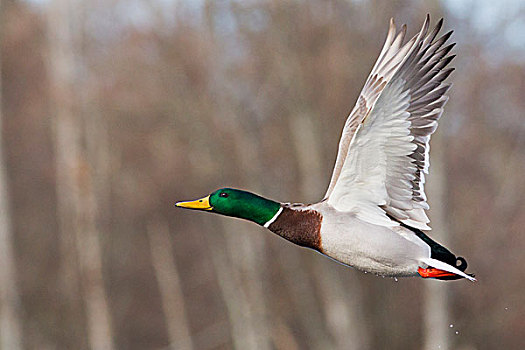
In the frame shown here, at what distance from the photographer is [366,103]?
507 cm

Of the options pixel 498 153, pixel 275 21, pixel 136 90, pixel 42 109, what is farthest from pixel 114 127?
pixel 498 153

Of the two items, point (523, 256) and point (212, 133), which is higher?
point (212, 133)

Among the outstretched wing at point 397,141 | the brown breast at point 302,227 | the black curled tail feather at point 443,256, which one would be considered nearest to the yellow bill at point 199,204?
the brown breast at point 302,227

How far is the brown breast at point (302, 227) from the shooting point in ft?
14.9

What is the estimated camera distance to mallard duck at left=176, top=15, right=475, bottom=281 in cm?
455

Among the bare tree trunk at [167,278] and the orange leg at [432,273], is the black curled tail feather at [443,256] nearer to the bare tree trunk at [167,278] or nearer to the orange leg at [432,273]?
the orange leg at [432,273]

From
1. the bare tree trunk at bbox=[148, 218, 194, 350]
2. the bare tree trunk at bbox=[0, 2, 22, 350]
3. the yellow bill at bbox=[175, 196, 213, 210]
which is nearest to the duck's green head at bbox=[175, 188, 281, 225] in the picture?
the yellow bill at bbox=[175, 196, 213, 210]

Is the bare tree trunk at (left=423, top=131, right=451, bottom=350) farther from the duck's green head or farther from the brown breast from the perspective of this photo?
the brown breast

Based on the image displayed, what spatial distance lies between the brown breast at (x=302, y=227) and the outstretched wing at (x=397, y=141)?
0.22 meters

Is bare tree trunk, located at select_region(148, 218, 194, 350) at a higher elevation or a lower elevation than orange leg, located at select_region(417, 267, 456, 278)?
lower

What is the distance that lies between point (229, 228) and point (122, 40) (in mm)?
5040

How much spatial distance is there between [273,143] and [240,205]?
11553 mm

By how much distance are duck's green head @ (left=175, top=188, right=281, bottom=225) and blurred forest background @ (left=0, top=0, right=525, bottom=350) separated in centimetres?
697

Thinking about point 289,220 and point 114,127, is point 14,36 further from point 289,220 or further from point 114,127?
point 289,220
